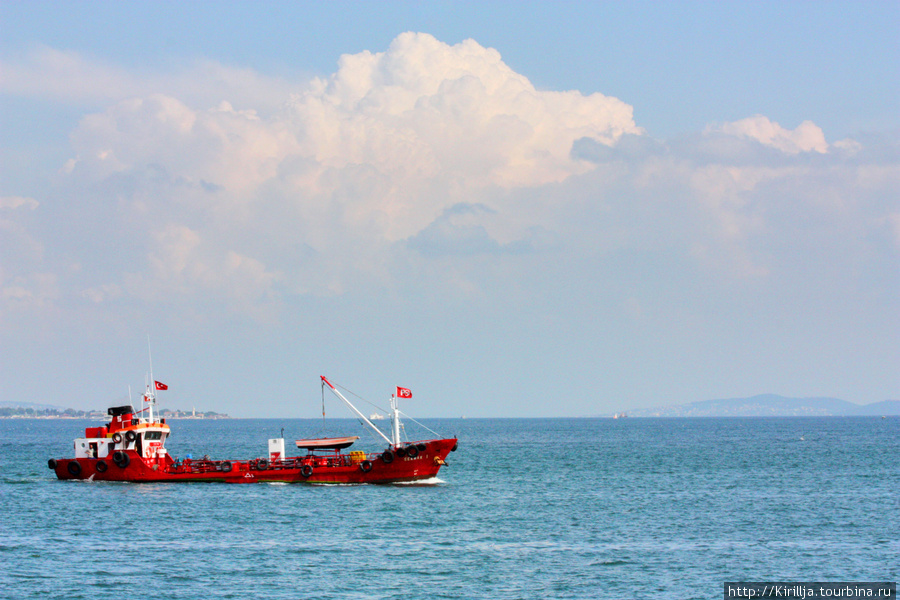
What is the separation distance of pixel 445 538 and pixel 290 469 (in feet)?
82.8

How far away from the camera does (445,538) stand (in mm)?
48781

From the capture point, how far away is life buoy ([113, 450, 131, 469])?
70.0 meters

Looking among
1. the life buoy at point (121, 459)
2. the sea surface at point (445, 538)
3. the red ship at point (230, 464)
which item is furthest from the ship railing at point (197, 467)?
the life buoy at point (121, 459)

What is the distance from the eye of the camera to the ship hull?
226 feet

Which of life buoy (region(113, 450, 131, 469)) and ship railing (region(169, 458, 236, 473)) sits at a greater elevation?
life buoy (region(113, 450, 131, 469))

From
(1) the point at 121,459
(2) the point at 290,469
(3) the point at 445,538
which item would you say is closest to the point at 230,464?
(2) the point at 290,469

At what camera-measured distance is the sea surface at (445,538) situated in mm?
38500

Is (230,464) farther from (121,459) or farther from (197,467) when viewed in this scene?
(121,459)

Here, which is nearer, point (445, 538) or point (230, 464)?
point (445, 538)

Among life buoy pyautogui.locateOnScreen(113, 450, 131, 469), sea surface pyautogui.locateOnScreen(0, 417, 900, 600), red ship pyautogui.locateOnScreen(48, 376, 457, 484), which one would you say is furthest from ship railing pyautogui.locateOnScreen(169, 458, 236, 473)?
life buoy pyautogui.locateOnScreen(113, 450, 131, 469)

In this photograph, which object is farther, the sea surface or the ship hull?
the ship hull

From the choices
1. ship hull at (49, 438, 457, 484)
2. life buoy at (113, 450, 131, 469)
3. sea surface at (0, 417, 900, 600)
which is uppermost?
life buoy at (113, 450, 131, 469)

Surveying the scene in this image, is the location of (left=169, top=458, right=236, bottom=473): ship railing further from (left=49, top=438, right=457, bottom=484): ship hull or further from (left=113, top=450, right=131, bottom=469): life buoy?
(left=113, top=450, right=131, bottom=469): life buoy

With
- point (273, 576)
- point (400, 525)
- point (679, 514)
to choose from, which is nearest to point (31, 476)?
point (400, 525)
